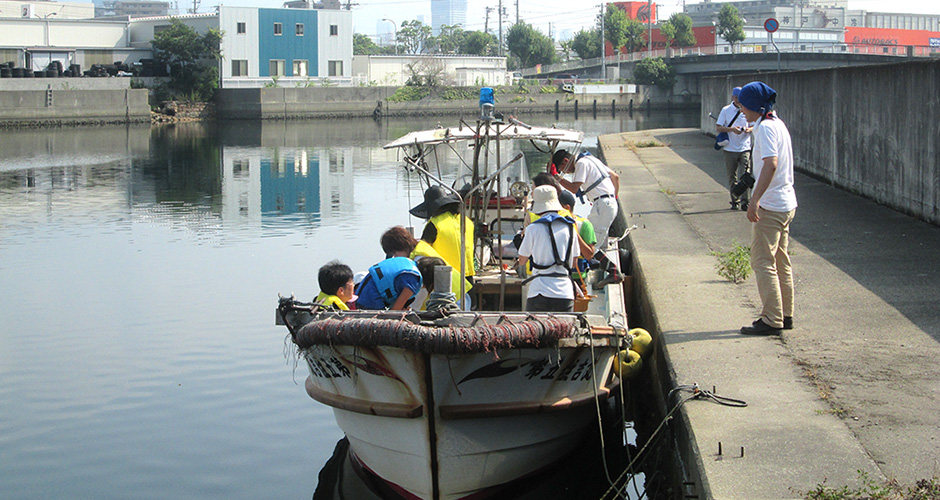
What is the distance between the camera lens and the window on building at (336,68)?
74.8 m

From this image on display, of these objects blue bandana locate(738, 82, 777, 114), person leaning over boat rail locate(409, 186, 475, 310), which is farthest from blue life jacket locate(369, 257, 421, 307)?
blue bandana locate(738, 82, 777, 114)

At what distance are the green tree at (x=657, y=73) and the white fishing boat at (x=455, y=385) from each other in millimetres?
81419

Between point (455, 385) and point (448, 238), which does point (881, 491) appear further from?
point (448, 238)

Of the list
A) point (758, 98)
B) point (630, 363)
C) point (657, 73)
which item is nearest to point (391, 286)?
point (630, 363)

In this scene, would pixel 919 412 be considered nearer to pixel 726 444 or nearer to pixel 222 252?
pixel 726 444

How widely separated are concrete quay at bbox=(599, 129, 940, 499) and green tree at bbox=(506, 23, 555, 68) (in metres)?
103

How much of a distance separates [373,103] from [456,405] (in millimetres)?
67183

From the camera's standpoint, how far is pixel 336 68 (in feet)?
246

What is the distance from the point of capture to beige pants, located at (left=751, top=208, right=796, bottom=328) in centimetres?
744

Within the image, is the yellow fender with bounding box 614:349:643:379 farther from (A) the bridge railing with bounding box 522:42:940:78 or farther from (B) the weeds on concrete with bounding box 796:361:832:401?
(A) the bridge railing with bounding box 522:42:940:78

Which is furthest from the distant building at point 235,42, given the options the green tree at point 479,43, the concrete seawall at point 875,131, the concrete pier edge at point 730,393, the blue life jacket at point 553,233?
the blue life jacket at point 553,233

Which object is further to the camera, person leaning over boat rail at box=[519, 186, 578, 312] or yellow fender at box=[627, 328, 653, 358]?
yellow fender at box=[627, 328, 653, 358]

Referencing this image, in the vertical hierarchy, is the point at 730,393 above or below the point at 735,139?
below

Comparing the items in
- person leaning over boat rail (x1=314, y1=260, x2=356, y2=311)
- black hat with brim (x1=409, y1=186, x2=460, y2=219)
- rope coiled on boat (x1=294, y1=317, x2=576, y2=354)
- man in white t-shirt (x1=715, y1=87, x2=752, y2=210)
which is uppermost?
man in white t-shirt (x1=715, y1=87, x2=752, y2=210)
